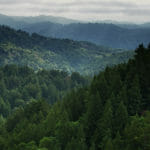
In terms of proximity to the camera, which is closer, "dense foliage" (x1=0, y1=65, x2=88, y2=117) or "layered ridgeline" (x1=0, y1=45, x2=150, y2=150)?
"layered ridgeline" (x1=0, y1=45, x2=150, y2=150)

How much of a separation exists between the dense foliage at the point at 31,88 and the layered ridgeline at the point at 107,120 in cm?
8941

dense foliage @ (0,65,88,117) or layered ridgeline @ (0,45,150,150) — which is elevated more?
layered ridgeline @ (0,45,150,150)

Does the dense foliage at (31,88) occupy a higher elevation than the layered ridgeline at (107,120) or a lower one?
lower

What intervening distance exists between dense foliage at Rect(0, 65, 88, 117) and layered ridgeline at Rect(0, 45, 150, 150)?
89.4m

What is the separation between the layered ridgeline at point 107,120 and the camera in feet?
124

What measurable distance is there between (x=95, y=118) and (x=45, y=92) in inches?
4943

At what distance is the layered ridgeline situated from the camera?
124 ft

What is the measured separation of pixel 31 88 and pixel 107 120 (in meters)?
127

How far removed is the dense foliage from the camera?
154 meters

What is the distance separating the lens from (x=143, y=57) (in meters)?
54.3

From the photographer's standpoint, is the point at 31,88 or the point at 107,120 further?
the point at 31,88

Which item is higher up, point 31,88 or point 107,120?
point 107,120

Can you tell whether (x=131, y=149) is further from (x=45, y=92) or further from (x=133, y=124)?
(x=45, y=92)

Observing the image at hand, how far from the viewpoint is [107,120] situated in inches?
1747
